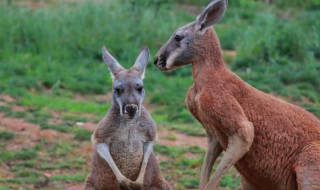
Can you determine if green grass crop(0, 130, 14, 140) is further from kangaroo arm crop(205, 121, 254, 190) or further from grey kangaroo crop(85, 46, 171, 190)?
kangaroo arm crop(205, 121, 254, 190)

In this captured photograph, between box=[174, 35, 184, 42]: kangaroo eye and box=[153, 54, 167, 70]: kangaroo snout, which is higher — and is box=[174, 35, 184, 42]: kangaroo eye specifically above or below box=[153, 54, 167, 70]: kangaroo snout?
above

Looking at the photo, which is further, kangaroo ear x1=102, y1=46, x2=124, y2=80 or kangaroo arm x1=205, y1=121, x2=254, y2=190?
kangaroo ear x1=102, y1=46, x2=124, y2=80

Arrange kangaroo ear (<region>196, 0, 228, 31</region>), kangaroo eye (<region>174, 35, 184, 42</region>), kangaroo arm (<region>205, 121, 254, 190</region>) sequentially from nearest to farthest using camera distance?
kangaroo arm (<region>205, 121, 254, 190</region>) < kangaroo ear (<region>196, 0, 228, 31</region>) < kangaroo eye (<region>174, 35, 184, 42</region>)

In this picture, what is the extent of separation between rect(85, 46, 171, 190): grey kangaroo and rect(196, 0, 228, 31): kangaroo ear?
647mm

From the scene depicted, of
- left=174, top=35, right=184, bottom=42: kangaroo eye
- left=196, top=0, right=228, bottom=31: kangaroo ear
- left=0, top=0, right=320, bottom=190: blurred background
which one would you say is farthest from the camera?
left=0, top=0, right=320, bottom=190: blurred background

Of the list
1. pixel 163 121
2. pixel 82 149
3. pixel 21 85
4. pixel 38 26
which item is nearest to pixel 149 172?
pixel 82 149

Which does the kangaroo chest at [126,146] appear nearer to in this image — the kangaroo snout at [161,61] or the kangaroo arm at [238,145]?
the kangaroo snout at [161,61]

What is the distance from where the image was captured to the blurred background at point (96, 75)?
29.8ft

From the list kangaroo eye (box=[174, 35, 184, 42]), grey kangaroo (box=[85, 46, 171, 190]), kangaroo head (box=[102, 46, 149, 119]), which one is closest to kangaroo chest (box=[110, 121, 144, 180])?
grey kangaroo (box=[85, 46, 171, 190])

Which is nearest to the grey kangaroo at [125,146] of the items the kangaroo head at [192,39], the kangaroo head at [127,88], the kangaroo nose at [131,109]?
the kangaroo head at [127,88]

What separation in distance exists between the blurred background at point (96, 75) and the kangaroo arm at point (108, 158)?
164 centimetres

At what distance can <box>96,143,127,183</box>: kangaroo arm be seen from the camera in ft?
21.3

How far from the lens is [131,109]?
6430 mm

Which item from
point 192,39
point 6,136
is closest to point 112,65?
point 192,39
